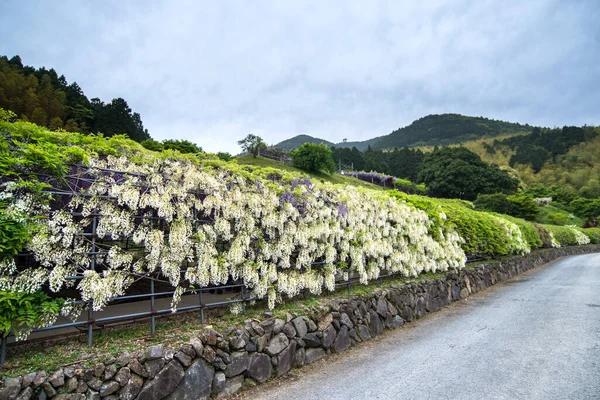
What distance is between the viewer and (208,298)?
5988 millimetres

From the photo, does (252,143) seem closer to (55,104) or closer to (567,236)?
(55,104)

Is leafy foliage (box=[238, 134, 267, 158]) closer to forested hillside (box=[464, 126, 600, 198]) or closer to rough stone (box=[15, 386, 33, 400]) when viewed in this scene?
rough stone (box=[15, 386, 33, 400])

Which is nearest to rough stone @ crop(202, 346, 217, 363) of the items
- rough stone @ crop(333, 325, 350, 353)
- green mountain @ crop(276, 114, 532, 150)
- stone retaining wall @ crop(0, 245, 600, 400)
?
stone retaining wall @ crop(0, 245, 600, 400)

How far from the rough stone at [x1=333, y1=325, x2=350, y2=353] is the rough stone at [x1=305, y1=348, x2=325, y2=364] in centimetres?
39

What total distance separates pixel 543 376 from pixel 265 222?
483 cm


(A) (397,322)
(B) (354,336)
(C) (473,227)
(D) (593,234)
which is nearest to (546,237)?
(C) (473,227)

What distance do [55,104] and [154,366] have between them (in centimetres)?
3515

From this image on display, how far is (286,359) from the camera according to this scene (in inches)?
203

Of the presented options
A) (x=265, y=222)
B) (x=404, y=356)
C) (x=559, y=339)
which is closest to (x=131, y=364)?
(x=265, y=222)

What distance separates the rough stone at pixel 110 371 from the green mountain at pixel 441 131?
102 meters

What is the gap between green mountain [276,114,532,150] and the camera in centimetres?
10856

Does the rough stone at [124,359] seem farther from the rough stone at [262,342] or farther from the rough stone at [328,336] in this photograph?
the rough stone at [328,336]

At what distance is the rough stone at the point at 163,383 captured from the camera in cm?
363

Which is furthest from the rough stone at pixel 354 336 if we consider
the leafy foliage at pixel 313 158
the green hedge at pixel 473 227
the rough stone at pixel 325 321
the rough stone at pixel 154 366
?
the leafy foliage at pixel 313 158
